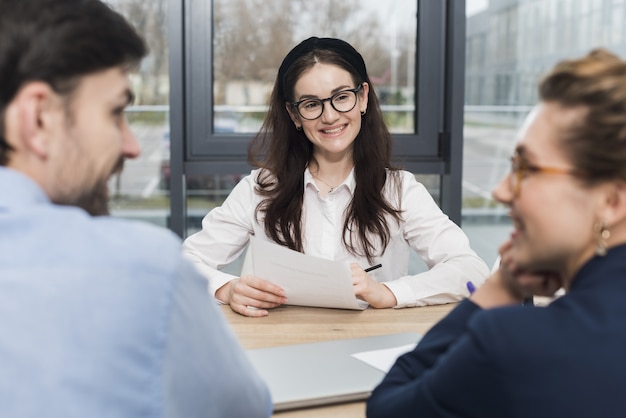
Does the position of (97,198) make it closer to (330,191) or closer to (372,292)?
(372,292)

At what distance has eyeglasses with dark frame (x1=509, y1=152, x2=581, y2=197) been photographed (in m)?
0.96

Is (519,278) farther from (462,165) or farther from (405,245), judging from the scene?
(462,165)

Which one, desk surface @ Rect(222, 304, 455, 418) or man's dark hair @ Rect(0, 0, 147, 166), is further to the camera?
desk surface @ Rect(222, 304, 455, 418)

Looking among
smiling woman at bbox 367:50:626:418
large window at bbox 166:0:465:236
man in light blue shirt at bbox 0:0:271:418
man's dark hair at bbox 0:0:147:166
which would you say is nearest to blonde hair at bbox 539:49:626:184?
smiling woman at bbox 367:50:626:418

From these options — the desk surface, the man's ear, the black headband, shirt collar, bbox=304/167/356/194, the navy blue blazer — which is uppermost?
the black headband

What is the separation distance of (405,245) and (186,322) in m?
1.61

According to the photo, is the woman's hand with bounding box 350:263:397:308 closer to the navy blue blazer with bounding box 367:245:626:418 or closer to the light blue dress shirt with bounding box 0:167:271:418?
the navy blue blazer with bounding box 367:245:626:418

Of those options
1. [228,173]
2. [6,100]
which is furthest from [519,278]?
[228,173]

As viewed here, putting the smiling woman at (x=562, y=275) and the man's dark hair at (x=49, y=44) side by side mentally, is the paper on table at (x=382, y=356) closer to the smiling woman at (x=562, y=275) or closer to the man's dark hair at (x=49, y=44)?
the smiling woman at (x=562, y=275)

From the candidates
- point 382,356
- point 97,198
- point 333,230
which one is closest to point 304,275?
point 382,356

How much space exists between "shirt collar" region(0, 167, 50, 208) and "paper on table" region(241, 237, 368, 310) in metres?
0.89

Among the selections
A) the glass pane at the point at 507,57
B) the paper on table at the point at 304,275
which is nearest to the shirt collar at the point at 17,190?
the paper on table at the point at 304,275

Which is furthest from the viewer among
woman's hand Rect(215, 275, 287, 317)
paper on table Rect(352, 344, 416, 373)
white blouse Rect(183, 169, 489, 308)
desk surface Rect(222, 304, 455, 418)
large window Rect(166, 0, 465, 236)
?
large window Rect(166, 0, 465, 236)

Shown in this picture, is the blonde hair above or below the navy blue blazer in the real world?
above
